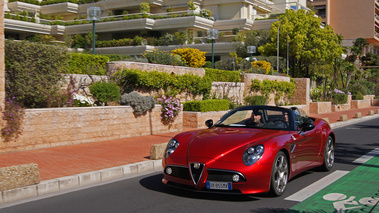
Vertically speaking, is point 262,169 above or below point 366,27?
below

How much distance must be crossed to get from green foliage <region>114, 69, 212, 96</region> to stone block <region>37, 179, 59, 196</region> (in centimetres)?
906

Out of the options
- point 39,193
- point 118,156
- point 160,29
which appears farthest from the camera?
point 160,29

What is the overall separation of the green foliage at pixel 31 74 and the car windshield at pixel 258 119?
6.72 meters

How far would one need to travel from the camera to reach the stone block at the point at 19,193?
6102 millimetres

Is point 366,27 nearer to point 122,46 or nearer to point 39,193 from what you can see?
point 122,46

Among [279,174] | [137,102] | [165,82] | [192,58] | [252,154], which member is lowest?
[279,174]

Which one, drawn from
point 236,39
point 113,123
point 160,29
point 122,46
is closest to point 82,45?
point 122,46

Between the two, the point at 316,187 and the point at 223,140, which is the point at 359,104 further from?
the point at 223,140

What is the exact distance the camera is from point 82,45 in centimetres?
4834

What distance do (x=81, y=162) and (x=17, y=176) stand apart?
106 inches

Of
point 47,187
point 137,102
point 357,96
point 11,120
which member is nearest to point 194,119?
point 137,102

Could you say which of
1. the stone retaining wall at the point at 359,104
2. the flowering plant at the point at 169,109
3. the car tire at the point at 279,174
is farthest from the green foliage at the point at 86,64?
the stone retaining wall at the point at 359,104

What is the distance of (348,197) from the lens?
20.6 feet

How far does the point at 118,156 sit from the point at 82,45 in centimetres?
4095
